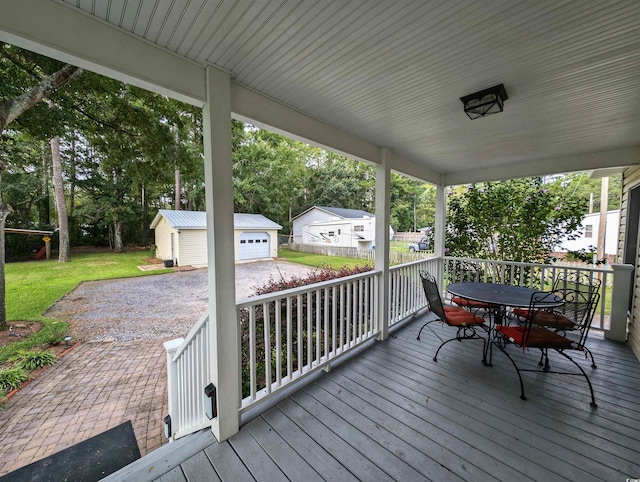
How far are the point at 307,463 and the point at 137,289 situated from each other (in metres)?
8.14

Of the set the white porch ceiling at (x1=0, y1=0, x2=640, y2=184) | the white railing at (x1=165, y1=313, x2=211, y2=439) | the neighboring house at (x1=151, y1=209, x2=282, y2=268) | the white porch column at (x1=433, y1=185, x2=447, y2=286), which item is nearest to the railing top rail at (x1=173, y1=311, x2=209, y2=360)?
the white railing at (x1=165, y1=313, x2=211, y2=439)

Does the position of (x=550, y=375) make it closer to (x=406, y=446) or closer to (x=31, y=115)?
(x=406, y=446)

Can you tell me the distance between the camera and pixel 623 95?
1.90 metres

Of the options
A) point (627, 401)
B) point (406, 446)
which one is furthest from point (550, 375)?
point (406, 446)

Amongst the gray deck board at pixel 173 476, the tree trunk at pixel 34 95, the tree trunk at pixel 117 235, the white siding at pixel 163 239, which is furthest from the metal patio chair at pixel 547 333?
the tree trunk at pixel 117 235

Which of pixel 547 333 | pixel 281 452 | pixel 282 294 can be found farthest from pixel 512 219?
pixel 281 452

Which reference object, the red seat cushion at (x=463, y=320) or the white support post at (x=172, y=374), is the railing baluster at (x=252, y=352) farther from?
the red seat cushion at (x=463, y=320)

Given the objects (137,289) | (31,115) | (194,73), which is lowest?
(137,289)

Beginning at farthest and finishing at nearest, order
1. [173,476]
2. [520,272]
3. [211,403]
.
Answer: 1. [520,272]
2. [211,403]
3. [173,476]

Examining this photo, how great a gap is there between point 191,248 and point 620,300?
12649mm

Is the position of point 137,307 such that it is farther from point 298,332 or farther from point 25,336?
point 298,332

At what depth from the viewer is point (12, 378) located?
10.9 ft

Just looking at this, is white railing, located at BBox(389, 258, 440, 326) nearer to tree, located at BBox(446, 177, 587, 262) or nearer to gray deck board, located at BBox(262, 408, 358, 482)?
tree, located at BBox(446, 177, 587, 262)

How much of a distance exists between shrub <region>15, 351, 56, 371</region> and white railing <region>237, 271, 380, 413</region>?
3.37m
